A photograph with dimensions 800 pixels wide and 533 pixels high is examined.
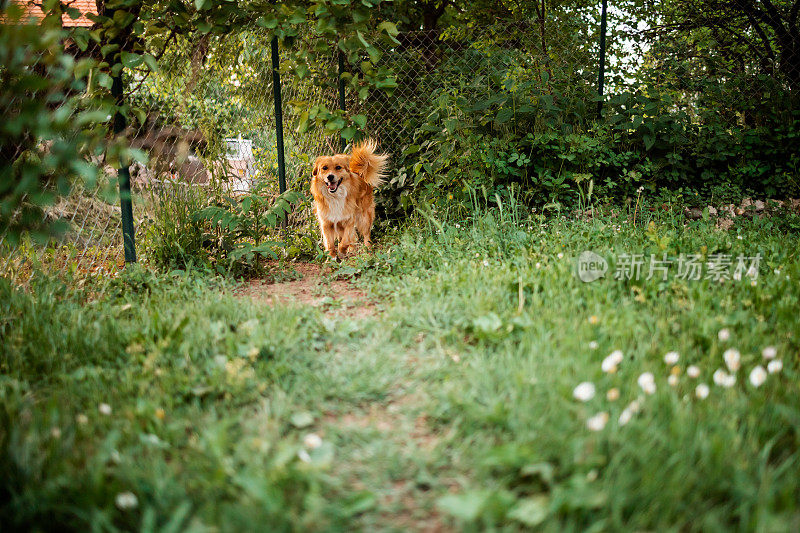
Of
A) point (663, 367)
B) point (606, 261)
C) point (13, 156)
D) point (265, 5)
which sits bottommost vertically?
point (663, 367)

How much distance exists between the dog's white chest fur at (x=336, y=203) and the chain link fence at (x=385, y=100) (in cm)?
70

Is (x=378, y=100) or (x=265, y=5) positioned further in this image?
(x=378, y=100)

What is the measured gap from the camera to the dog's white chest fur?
4.69 meters

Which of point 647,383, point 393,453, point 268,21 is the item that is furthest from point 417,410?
point 268,21

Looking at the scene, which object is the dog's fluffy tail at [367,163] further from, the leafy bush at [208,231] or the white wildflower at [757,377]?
the white wildflower at [757,377]

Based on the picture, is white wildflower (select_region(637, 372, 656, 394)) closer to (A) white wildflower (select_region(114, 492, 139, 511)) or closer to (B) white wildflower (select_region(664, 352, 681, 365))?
(B) white wildflower (select_region(664, 352, 681, 365))

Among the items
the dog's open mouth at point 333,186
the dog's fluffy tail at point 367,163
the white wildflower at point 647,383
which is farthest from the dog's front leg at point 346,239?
the white wildflower at point 647,383

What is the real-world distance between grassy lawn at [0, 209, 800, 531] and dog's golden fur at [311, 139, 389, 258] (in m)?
1.99

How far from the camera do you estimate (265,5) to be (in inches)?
167

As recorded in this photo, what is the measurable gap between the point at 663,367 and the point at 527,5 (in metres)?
5.75

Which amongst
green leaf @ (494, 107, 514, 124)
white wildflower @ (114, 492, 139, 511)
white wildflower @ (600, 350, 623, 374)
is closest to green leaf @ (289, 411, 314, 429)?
white wildflower @ (114, 492, 139, 511)

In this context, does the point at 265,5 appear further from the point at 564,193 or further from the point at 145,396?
the point at 145,396

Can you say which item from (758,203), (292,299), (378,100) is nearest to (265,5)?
(378,100)

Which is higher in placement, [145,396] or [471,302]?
[471,302]
